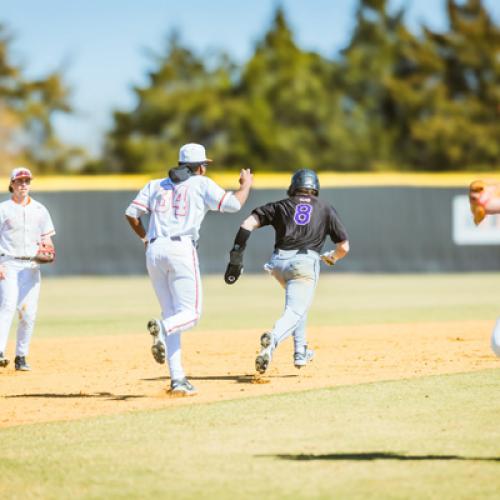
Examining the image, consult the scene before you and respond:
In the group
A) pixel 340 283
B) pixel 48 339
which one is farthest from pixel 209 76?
pixel 48 339

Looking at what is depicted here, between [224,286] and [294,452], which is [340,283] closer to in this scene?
[224,286]

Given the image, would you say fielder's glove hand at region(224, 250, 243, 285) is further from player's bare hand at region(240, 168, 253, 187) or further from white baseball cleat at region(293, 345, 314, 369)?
white baseball cleat at region(293, 345, 314, 369)

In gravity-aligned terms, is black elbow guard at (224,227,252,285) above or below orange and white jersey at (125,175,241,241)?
below

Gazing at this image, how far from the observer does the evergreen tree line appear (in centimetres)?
5572

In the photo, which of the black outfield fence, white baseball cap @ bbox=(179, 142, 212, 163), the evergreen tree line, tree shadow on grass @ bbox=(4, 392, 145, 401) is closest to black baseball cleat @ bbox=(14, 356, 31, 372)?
tree shadow on grass @ bbox=(4, 392, 145, 401)

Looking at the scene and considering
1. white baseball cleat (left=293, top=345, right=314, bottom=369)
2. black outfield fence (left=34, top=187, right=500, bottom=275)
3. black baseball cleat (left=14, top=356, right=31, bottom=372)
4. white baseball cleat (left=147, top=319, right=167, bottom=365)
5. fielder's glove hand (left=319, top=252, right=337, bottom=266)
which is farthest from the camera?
black outfield fence (left=34, top=187, right=500, bottom=275)

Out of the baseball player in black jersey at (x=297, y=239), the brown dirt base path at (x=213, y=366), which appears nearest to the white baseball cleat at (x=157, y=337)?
the brown dirt base path at (x=213, y=366)

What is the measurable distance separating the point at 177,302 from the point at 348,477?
3.09m

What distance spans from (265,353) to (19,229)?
3.18 meters

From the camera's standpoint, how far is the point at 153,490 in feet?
19.0

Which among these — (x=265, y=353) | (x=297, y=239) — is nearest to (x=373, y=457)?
(x=265, y=353)

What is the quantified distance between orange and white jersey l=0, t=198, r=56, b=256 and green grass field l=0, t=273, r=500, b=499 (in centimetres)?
334

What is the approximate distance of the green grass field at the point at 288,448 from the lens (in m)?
5.82

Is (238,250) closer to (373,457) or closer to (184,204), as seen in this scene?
(184,204)
